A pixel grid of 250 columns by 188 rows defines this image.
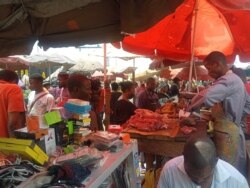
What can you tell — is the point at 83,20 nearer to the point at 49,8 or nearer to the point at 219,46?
the point at 49,8

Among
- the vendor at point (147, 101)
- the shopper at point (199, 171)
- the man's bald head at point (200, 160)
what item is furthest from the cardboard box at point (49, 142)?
the vendor at point (147, 101)

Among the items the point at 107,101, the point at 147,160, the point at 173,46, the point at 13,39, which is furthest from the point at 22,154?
the point at 173,46

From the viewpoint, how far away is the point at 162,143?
5039mm

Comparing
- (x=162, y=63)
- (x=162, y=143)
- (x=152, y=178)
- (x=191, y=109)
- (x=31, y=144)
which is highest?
(x=162, y=63)

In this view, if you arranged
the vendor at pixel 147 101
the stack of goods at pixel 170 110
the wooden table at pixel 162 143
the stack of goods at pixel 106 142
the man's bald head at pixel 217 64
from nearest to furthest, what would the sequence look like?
the stack of goods at pixel 106 142, the wooden table at pixel 162 143, the man's bald head at pixel 217 64, the stack of goods at pixel 170 110, the vendor at pixel 147 101

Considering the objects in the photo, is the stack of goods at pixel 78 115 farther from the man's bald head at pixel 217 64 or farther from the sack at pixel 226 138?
the man's bald head at pixel 217 64

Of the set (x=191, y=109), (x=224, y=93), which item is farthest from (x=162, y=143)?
(x=224, y=93)

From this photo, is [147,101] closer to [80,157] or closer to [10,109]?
[10,109]

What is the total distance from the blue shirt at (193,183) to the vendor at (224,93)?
2510 millimetres

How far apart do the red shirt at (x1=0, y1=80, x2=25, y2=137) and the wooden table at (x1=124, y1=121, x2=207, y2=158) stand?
170cm

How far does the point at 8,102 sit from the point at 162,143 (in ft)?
7.48

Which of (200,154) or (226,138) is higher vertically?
(200,154)

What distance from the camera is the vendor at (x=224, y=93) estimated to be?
5.12m

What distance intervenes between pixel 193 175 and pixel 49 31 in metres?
Result: 2.57
